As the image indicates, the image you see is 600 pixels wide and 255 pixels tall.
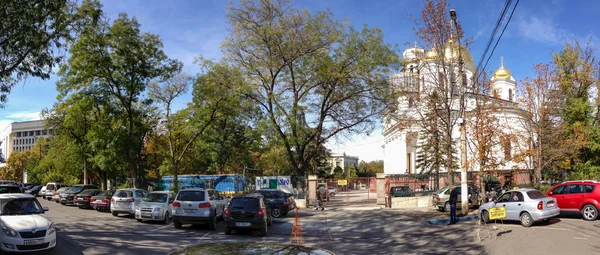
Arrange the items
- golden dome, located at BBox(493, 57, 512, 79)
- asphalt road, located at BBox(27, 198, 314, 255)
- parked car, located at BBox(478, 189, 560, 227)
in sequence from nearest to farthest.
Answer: asphalt road, located at BBox(27, 198, 314, 255)
parked car, located at BBox(478, 189, 560, 227)
golden dome, located at BBox(493, 57, 512, 79)

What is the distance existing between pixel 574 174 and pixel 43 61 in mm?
34350

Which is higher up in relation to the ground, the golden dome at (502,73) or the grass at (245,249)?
the golden dome at (502,73)

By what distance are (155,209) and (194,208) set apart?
10.6 feet

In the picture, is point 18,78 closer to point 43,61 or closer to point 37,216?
point 43,61

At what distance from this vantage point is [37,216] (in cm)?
1223

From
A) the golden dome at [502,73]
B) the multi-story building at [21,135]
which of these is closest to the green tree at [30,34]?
the golden dome at [502,73]

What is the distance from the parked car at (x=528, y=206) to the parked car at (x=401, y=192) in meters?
13.0

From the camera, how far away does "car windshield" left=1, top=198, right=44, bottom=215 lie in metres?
12.3

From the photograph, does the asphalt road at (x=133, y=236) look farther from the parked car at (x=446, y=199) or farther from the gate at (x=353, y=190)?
the gate at (x=353, y=190)

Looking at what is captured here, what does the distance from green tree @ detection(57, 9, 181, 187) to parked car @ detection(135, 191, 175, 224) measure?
1365 centimetres

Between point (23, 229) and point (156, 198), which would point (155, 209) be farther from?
point (23, 229)

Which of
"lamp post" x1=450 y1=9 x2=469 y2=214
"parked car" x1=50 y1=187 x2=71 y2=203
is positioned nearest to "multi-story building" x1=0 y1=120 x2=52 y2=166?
"parked car" x1=50 y1=187 x2=71 y2=203

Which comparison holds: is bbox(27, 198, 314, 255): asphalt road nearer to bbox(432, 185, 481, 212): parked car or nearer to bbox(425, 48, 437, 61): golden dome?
bbox(432, 185, 481, 212): parked car

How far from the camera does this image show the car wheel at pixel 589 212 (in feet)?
60.6
